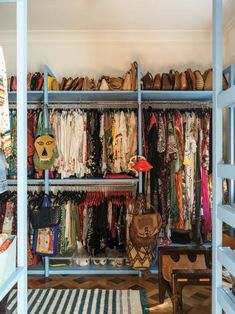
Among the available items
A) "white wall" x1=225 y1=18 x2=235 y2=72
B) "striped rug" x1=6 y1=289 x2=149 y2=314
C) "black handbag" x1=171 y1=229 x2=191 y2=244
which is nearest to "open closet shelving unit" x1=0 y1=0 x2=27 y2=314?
"striped rug" x1=6 y1=289 x2=149 y2=314

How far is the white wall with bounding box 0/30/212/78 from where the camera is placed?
3.84 metres

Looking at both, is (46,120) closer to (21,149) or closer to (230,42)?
(21,149)

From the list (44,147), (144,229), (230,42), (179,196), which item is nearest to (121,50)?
(230,42)

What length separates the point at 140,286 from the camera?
121 inches

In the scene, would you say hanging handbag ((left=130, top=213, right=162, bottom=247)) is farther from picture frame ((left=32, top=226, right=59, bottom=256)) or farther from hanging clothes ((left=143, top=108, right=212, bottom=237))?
picture frame ((left=32, top=226, right=59, bottom=256))

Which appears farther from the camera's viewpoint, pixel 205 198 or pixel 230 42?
pixel 230 42

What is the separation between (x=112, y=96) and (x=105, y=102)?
0.73 feet

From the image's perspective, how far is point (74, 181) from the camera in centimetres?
346

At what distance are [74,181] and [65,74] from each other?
4.44 ft

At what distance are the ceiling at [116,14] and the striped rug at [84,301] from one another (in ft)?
8.99

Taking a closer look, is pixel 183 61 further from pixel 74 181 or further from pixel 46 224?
pixel 46 224

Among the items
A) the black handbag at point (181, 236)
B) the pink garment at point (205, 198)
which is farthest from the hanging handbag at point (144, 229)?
the pink garment at point (205, 198)

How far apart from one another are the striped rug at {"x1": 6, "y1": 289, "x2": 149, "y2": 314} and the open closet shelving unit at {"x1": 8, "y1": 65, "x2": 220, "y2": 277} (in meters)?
0.44

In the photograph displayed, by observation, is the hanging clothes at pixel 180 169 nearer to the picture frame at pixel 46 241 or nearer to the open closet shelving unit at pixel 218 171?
the picture frame at pixel 46 241
